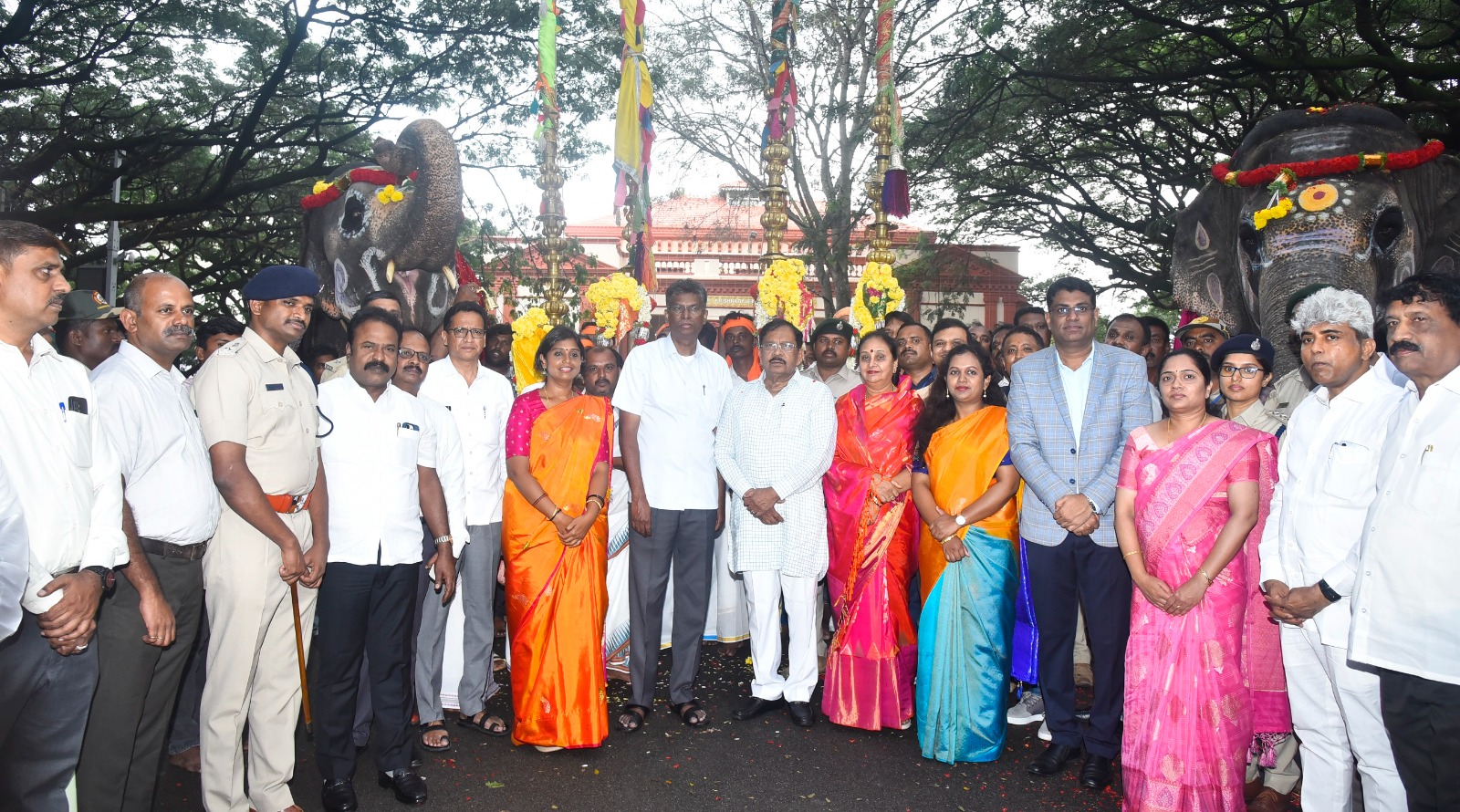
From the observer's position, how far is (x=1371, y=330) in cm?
351

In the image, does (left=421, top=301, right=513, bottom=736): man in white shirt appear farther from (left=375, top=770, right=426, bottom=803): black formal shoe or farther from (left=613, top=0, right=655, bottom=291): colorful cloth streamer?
(left=613, top=0, right=655, bottom=291): colorful cloth streamer

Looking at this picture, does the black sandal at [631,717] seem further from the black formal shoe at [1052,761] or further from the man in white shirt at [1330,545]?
the man in white shirt at [1330,545]

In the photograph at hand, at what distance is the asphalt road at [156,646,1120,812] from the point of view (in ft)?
12.4

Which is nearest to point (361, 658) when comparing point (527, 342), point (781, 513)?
point (781, 513)

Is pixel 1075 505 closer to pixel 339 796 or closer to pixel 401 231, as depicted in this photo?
pixel 339 796

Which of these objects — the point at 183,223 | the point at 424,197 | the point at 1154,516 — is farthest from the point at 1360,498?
the point at 183,223

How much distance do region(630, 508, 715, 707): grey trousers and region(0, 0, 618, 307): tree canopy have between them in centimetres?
826

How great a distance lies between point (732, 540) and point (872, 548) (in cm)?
74

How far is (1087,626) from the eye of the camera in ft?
13.6

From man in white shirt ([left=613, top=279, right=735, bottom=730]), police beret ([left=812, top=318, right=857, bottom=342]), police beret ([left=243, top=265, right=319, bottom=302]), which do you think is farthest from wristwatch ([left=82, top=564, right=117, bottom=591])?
police beret ([left=812, top=318, right=857, bottom=342])

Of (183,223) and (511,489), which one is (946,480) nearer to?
(511,489)

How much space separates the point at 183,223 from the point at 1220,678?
16.7m

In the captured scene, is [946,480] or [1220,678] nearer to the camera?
[1220,678]

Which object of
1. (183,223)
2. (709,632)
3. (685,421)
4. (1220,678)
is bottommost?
(709,632)
